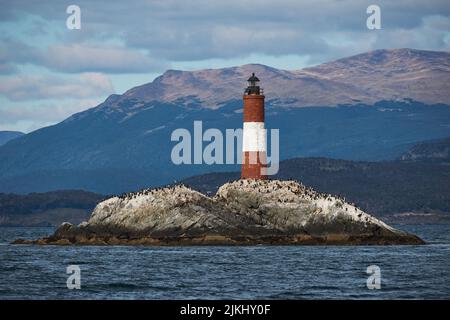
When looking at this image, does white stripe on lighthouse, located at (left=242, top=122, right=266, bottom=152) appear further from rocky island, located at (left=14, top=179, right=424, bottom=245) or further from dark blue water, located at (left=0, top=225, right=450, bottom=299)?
dark blue water, located at (left=0, top=225, right=450, bottom=299)

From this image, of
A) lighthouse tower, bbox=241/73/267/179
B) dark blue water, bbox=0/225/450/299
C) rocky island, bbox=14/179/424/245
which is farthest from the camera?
lighthouse tower, bbox=241/73/267/179

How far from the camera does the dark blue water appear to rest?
72194mm

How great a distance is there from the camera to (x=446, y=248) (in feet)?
391

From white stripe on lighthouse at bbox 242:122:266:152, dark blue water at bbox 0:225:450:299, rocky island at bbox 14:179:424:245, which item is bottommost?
dark blue water at bbox 0:225:450:299

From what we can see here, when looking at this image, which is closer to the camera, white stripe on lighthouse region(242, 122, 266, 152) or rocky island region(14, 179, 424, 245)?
rocky island region(14, 179, 424, 245)

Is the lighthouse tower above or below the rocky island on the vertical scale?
above

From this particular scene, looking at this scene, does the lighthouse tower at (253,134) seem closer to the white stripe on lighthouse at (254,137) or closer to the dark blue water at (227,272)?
the white stripe on lighthouse at (254,137)

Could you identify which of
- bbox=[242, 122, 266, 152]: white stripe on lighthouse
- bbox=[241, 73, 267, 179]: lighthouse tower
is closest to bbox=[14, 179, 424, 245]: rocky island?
bbox=[241, 73, 267, 179]: lighthouse tower

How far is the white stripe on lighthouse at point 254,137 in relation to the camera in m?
117

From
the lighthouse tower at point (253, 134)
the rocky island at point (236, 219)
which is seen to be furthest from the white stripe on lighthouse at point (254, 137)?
the rocky island at point (236, 219)

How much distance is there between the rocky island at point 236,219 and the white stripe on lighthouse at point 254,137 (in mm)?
3740
